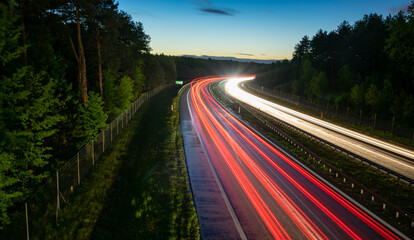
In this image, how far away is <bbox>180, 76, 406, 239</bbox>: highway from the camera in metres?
12.3

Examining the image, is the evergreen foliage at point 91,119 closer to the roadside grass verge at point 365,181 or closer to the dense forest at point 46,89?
the dense forest at point 46,89

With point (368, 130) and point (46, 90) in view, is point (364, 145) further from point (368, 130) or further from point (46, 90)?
point (46, 90)

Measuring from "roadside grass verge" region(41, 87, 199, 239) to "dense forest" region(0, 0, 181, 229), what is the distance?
238 centimetres

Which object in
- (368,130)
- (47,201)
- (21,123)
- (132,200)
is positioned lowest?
(132,200)

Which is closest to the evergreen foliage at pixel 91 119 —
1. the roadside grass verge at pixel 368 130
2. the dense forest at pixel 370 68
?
the roadside grass verge at pixel 368 130

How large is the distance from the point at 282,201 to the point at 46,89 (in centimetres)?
1289

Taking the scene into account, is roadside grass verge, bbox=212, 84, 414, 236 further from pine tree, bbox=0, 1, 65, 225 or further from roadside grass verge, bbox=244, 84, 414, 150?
pine tree, bbox=0, 1, 65, 225

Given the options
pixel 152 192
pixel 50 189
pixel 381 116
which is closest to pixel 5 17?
pixel 50 189

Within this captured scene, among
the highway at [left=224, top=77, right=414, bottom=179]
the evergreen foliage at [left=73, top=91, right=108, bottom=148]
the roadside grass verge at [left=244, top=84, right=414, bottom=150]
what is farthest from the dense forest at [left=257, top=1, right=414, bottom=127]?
the evergreen foliage at [left=73, top=91, right=108, bottom=148]

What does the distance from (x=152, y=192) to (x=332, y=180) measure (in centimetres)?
1073

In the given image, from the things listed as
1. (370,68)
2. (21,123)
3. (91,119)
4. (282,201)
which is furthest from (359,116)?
(21,123)

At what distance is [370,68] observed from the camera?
5916 centimetres

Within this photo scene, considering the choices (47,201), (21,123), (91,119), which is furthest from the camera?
(91,119)

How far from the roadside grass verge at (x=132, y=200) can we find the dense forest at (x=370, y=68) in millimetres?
30847
